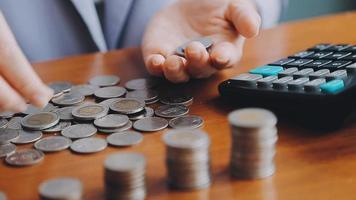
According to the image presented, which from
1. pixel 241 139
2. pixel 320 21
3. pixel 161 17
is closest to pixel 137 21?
pixel 161 17

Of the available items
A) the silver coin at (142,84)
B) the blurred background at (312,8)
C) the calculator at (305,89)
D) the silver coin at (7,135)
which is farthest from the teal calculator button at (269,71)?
the blurred background at (312,8)

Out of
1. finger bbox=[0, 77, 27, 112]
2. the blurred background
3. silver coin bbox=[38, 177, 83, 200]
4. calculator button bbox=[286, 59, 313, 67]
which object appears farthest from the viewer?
the blurred background

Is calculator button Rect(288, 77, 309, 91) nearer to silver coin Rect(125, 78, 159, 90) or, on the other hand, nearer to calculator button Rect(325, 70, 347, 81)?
calculator button Rect(325, 70, 347, 81)

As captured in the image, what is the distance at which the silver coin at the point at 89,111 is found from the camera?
0.49m

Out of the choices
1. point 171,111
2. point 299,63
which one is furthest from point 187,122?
point 299,63

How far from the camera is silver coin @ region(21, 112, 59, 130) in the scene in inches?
18.8

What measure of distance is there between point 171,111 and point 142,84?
0.29ft

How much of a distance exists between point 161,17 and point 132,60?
67mm

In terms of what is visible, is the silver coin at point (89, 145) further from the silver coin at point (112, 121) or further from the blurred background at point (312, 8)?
the blurred background at point (312, 8)

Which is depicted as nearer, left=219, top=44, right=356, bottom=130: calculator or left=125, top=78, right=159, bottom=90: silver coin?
left=219, top=44, right=356, bottom=130: calculator

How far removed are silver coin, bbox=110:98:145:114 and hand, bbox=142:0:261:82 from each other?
56 millimetres

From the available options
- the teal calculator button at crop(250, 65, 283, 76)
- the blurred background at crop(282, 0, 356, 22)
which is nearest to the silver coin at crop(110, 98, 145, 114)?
the teal calculator button at crop(250, 65, 283, 76)

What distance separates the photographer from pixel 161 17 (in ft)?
2.29

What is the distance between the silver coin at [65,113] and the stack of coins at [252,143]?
16cm
